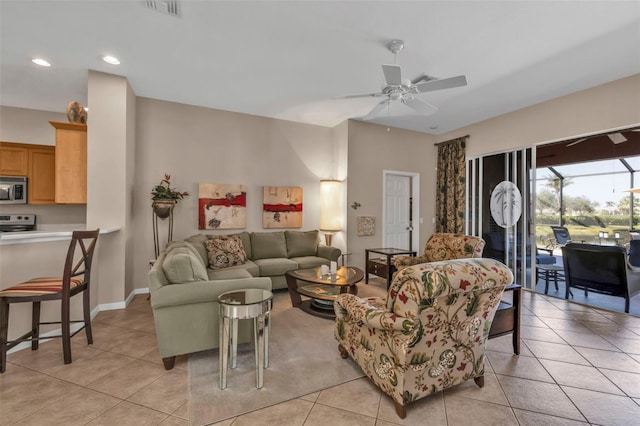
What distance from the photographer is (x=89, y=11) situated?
2646 mm

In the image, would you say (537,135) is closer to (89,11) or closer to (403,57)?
(403,57)

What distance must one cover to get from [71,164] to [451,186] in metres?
6.54

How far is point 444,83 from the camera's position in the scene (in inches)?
117

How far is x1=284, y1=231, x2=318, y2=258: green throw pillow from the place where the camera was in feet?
17.0

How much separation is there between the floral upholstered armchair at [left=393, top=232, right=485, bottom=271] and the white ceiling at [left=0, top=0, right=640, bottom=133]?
216 centimetres

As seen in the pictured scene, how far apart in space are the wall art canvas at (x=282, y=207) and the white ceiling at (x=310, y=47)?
1.63 m

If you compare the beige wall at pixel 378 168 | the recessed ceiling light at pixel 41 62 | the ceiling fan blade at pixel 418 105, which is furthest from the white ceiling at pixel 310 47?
the beige wall at pixel 378 168

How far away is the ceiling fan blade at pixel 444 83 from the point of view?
9.47 feet

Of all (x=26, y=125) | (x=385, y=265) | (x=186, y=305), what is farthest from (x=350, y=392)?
(x=26, y=125)

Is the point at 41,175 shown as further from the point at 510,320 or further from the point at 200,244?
the point at 510,320

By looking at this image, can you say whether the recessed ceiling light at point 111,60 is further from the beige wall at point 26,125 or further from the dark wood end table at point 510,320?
the dark wood end table at point 510,320

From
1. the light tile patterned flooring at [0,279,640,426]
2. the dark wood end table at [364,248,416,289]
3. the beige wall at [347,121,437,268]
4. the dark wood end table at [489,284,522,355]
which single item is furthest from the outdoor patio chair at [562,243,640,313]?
the beige wall at [347,121,437,268]

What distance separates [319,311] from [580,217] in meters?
4.77

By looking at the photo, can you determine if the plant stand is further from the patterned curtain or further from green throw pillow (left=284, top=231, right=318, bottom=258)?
the patterned curtain
